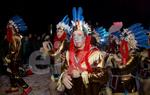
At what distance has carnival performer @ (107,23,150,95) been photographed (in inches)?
230

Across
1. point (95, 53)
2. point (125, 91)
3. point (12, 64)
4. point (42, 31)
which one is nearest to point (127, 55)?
point (125, 91)

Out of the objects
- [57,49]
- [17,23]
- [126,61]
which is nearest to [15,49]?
[17,23]

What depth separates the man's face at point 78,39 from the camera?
4.74 metres

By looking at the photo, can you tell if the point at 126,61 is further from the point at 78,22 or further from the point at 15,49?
the point at 15,49

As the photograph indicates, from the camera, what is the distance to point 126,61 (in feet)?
19.2

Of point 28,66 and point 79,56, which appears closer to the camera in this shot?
point 79,56

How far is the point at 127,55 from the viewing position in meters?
5.86

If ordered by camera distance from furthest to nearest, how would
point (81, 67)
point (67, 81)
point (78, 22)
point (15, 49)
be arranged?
1. point (15, 49)
2. point (78, 22)
3. point (81, 67)
4. point (67, 81)

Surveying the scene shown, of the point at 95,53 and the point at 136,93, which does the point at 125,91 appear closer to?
the point at 136,93

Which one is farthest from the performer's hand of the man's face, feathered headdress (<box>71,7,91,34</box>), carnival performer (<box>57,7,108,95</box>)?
feathered headdress (<box>71,7,91,34</box>)

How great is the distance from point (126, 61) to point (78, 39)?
4.84ft

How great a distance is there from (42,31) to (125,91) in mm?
7739

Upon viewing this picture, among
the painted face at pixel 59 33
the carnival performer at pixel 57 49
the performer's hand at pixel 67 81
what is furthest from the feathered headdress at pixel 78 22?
the painted face at pixel 59 33

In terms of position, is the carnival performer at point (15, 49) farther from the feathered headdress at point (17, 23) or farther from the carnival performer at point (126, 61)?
the carnival performer at point (126, 61)
